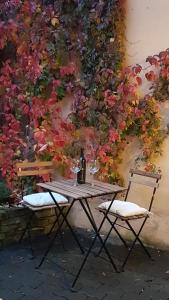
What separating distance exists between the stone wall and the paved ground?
0.13 meters

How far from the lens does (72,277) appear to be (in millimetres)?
3463

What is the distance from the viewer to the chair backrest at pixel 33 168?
4.25 meters

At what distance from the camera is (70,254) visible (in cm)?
400

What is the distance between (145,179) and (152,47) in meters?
1.39

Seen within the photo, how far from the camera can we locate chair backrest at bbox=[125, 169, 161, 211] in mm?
3841

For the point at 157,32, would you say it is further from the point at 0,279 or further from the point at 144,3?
the point at 0,279

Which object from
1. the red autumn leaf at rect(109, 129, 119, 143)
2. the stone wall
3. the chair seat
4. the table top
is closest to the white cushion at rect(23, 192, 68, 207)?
the chair seat

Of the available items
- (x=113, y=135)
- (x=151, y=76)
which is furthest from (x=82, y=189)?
(x=151, y=76)

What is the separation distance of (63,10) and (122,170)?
2030 millimetres

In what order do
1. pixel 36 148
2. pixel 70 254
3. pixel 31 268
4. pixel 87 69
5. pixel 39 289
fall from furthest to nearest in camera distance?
pixel 36 148 → pixel 87 69 → pixel 70 254 → pixel 31 268 → pixel 39 289

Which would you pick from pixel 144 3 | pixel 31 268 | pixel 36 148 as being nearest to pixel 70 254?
pixel 31 268

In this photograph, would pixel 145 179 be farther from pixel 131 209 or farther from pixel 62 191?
pixel 62 191

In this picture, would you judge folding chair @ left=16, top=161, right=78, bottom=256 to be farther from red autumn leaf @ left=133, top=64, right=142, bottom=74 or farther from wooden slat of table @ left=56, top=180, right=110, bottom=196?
red autumn leaf @ left=133, top=64, right=142, bottom=74

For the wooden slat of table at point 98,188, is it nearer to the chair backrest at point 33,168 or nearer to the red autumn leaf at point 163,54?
the chair backrest at point 33,168
